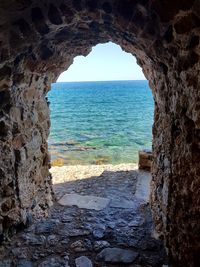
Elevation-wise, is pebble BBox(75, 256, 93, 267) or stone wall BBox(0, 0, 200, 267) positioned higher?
stone wall BBox(0, 0, 200, 267)

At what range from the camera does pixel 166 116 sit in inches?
106

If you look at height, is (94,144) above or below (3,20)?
below

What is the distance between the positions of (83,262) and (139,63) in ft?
7.81

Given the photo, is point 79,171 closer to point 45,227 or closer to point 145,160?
point 145,160

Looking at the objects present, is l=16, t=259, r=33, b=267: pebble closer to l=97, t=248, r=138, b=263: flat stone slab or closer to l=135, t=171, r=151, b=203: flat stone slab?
l=97, t=248, r=138, b=263: flat stone slab

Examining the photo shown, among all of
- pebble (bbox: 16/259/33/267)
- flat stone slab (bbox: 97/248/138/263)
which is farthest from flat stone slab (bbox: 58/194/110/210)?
pebble (bbox: 16/259/33/267)

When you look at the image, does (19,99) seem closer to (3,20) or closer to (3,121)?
(3,121)

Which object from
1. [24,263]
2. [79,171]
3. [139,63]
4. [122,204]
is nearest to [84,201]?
[122,204]

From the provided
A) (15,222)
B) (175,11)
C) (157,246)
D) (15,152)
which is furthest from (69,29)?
(157,246)

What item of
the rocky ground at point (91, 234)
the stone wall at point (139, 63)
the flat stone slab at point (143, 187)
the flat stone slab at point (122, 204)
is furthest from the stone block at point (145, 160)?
the stone wall at point (139, 63)

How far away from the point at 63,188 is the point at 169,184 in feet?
9.11

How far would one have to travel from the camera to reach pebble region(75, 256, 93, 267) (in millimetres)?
2581

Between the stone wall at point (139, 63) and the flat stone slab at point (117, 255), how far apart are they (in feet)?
1.23

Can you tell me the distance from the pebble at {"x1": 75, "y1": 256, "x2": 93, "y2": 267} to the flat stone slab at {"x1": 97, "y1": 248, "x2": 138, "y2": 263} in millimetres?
115
